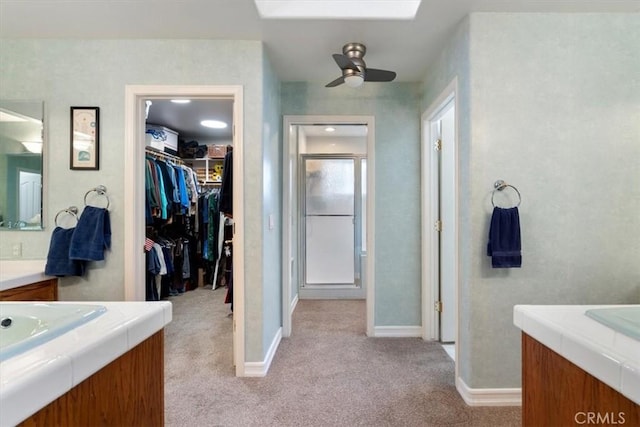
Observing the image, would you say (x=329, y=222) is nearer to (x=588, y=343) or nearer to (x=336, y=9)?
(x=336, y=9)

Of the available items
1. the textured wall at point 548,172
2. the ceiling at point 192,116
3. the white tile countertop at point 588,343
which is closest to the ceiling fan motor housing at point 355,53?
the textured wall at point 548,172

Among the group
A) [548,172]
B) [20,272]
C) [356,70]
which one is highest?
[356,70]

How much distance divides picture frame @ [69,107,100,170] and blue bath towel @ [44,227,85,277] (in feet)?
1.54

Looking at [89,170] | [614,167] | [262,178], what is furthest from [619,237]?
[89,170]

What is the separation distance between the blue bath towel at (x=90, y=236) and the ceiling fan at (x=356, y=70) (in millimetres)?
1871

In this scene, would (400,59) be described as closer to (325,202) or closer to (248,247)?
(248,247)

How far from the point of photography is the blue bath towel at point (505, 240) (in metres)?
1.85

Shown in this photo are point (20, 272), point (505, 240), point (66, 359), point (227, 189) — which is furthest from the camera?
point (227, 189)

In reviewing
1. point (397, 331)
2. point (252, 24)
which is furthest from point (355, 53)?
point (397, 331)

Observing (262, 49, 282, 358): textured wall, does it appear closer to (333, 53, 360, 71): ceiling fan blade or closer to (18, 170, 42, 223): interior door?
(333, 53, 360, 71): ceiling fan blade

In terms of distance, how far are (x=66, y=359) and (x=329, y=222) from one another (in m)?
3.83

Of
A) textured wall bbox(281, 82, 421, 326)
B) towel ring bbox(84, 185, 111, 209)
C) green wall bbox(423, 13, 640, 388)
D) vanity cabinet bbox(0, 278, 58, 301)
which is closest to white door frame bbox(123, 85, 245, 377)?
towel ring bbox(84, 185, 111, 209)

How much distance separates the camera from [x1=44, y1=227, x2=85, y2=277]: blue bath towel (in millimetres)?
2131

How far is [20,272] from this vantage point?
2119mm
